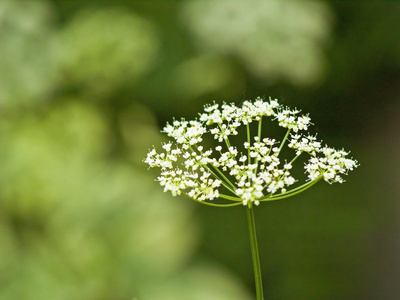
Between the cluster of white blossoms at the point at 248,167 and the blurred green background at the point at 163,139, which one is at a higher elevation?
the blurred green background at the point at 163,139

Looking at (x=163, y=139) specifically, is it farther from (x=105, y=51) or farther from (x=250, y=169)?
(x=250, y=169)

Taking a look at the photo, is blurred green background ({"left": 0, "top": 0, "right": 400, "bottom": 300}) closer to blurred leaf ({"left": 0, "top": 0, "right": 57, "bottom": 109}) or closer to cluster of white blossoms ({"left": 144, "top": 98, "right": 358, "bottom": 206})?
blurred leaf ({"left": 0, "top": 0, "right": 57, "bottom": 109})

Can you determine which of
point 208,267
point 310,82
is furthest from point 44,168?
point 310,82

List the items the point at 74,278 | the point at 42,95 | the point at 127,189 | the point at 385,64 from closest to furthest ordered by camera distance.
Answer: the point at 74,278
the point at 127,189
the point at 42,95
the point at 385,64

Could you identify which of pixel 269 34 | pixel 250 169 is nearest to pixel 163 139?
pixel 269 34

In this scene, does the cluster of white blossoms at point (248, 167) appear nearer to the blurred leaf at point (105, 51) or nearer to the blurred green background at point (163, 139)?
the blurred green background at point (163, 139)

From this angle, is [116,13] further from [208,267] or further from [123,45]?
[208,267]

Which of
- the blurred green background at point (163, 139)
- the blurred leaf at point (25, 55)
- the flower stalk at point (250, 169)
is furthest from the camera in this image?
the blurred leaf at point (25, 55)

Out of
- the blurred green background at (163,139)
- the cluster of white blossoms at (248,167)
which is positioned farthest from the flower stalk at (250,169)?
the blurred green background at (163,139)
